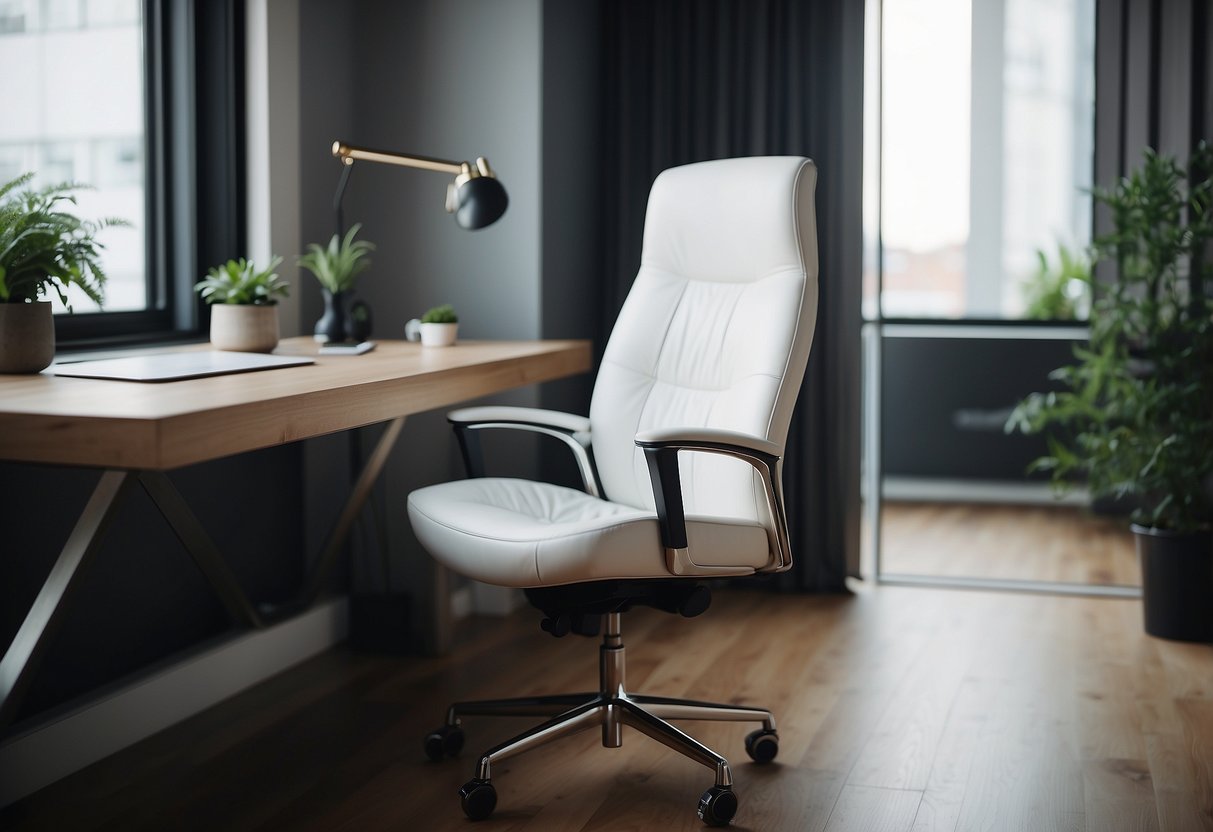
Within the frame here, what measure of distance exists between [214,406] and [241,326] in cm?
94

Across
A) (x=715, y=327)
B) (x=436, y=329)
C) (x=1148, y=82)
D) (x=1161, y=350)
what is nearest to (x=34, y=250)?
(x=436, y=329)

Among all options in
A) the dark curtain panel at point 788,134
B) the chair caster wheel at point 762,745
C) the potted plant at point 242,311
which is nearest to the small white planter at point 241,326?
the potted plant at point 242,311

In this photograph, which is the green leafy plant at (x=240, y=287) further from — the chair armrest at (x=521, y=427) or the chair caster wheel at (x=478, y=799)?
the chair caster wheel at (x=478, y=799)

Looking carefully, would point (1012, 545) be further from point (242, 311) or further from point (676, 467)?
point (242, 311)

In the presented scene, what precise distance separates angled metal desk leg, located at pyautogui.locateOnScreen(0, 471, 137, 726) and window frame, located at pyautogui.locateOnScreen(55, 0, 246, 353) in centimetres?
106

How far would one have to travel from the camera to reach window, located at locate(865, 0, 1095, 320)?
16.8 ft

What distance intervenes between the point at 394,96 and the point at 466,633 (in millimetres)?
1543

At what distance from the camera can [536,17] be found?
138 inches

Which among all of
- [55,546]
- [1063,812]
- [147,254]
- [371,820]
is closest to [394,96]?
[147,254]

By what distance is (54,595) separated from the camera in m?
1.97

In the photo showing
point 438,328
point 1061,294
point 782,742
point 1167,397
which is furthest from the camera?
point 1061,294

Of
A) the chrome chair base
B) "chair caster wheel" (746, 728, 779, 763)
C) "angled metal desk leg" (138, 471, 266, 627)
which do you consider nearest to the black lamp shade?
"angled metal desk leg" (138, 471, 266, 627)

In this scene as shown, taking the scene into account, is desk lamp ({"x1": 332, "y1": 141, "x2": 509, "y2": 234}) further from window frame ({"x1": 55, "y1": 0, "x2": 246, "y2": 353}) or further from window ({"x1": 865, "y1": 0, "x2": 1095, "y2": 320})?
window ({"x1": 865, "y1": 0, "x2": 1095, "y2": 320})

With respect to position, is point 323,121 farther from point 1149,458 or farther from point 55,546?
point 1149,458
